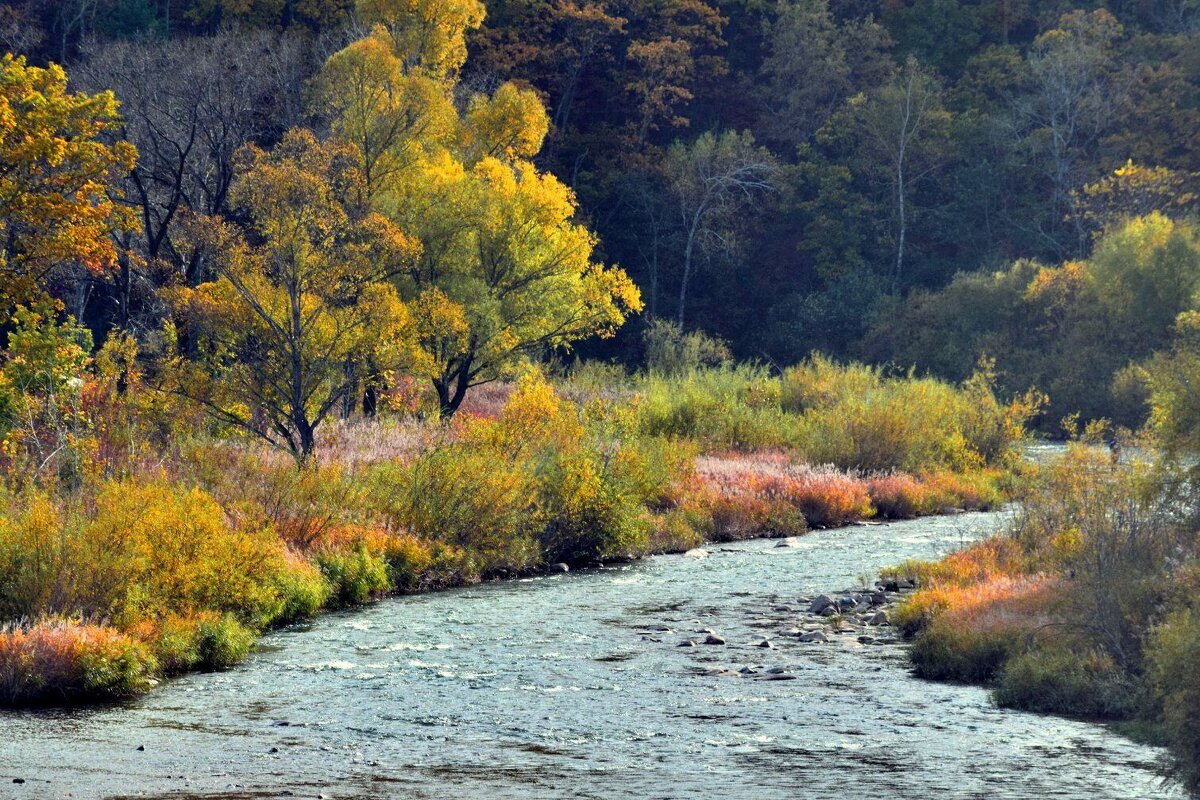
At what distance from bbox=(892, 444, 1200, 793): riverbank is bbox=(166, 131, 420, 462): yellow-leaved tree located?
Result: 12143 millimetres

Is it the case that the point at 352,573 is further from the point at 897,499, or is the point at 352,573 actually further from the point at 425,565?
the point at 897,499

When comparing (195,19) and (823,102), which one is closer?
(195,19)

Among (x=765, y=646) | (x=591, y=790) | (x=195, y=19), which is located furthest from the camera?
(x=195, y=19)

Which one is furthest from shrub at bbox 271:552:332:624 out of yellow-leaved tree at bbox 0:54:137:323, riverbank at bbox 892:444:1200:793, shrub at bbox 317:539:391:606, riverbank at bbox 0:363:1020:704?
riverbank at bbox 892:444:1200:793

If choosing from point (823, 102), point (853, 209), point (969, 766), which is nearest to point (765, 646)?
point (969, 766)

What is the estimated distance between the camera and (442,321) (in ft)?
109

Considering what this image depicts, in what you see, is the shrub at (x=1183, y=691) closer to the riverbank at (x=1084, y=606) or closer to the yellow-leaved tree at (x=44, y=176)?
the riverbank at (x=1084, y=606)

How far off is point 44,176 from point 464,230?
43.3 feet

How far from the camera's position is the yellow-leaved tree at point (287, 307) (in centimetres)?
2553

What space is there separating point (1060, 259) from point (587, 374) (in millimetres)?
28826

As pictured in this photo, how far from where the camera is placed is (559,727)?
1442 cm

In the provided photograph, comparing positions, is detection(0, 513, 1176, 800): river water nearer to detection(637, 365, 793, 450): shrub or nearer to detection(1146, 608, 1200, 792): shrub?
detection(1146, 608, 1200, 792): shrub

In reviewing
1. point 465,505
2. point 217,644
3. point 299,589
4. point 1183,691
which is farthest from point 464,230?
point 1183,691

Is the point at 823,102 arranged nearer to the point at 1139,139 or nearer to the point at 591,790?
the point at 1139,139
